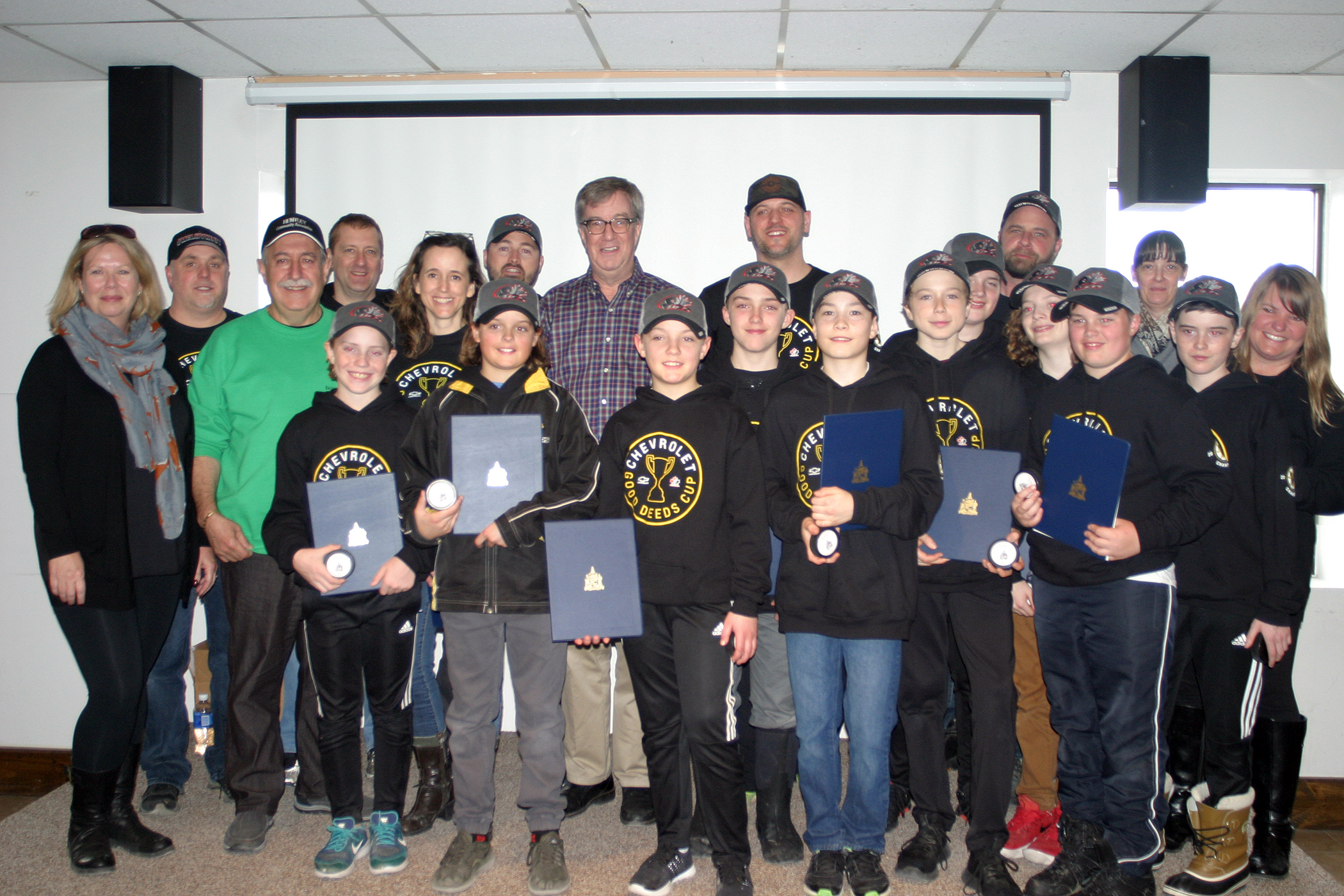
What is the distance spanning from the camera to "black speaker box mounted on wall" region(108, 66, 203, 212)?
381cm

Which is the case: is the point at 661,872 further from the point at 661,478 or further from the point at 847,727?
the point at 661,478

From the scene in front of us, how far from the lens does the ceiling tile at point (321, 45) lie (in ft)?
11.0

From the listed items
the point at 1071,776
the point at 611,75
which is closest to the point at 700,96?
the point at 611,75

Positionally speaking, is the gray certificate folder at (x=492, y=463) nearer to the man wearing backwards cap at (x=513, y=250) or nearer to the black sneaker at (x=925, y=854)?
the man wearing backwards cap at (x=513, y=250)

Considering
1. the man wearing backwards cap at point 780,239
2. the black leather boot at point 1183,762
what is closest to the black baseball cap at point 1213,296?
the man wearing backwards cap at point 780,239

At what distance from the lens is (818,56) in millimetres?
3686

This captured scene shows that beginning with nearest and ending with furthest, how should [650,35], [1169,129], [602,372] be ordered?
1. [602,372]
2. [650,35]
3. [1169,129]

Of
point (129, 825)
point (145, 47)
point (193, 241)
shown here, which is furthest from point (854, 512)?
point (145, 47)

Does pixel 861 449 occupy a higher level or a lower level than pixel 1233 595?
higher

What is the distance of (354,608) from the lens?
8.02 ft

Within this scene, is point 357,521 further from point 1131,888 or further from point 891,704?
point 1131,888

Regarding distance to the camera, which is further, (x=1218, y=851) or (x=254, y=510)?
(x=254, y=510)

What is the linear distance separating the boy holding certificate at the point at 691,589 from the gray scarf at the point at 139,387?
1.51 meters

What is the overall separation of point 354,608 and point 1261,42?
14.1 feet
